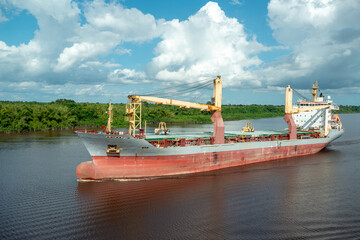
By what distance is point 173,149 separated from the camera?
15492 millimetres

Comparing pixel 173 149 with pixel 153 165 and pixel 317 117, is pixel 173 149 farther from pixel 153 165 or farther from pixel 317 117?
pixel 317 117

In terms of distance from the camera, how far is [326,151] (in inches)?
1026

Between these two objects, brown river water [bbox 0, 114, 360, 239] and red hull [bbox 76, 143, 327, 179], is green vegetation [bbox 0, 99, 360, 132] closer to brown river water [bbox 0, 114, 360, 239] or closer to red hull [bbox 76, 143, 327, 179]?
brown river water [bbox 0, 114, 360, 239]

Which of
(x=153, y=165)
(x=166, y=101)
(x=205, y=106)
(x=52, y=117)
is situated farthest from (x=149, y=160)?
(x=52, y=117)

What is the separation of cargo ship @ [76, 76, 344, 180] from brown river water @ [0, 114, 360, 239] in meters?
0.75

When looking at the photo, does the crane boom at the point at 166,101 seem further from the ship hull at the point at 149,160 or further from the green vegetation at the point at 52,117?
the green vegetation at the point at 52,117

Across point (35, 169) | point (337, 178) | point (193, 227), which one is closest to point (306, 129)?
point (337, 178)

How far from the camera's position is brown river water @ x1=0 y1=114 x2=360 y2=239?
916cm

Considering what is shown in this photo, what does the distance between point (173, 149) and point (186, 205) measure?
4.55 m

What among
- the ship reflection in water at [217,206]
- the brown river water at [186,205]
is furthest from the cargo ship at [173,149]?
the ship reflection in water at [217,206]

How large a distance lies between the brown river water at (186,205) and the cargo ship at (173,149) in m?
0.75

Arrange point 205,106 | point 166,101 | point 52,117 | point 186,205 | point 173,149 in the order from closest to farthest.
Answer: point 186,205, point 173,149, point 166,101, point 205,106, point 52,117

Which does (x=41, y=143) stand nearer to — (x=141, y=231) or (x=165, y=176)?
(x=165, y=176)

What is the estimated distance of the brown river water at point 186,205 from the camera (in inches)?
361
